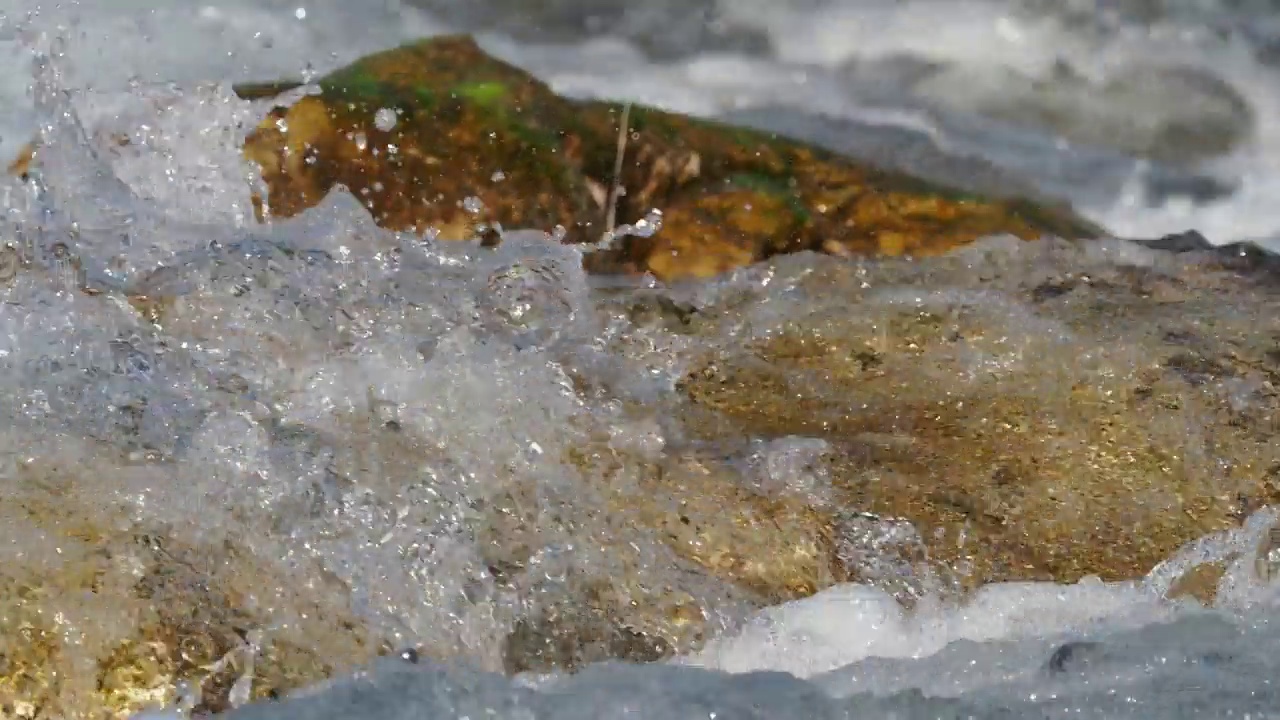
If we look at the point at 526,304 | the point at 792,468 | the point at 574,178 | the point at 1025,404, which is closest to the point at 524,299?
the point at 526,304

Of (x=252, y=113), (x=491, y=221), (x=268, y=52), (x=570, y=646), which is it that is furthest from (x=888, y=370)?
(x=268, y=52)

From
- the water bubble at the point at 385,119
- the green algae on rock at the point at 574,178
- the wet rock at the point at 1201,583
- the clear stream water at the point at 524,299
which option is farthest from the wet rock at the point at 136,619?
the water bubble at the point at 385,119

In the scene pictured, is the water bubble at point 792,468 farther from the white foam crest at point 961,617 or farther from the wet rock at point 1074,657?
the wet rock at point 1074,657

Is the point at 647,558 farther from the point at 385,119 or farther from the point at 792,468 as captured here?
the point at 385,119

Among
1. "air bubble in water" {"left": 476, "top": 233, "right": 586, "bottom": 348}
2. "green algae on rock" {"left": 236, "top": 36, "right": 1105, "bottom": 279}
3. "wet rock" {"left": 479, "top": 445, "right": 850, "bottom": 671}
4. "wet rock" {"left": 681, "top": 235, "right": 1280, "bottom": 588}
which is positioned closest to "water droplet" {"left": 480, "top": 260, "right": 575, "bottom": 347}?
"air bubble in water" {"left": 476, "top": 233, "right": 586, "bottom": 348}

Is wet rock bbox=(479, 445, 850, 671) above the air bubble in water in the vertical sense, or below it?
below

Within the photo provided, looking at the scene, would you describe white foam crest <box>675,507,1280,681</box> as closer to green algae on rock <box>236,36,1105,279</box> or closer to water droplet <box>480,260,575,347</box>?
water droplet <box>480,260,575,347</box>
